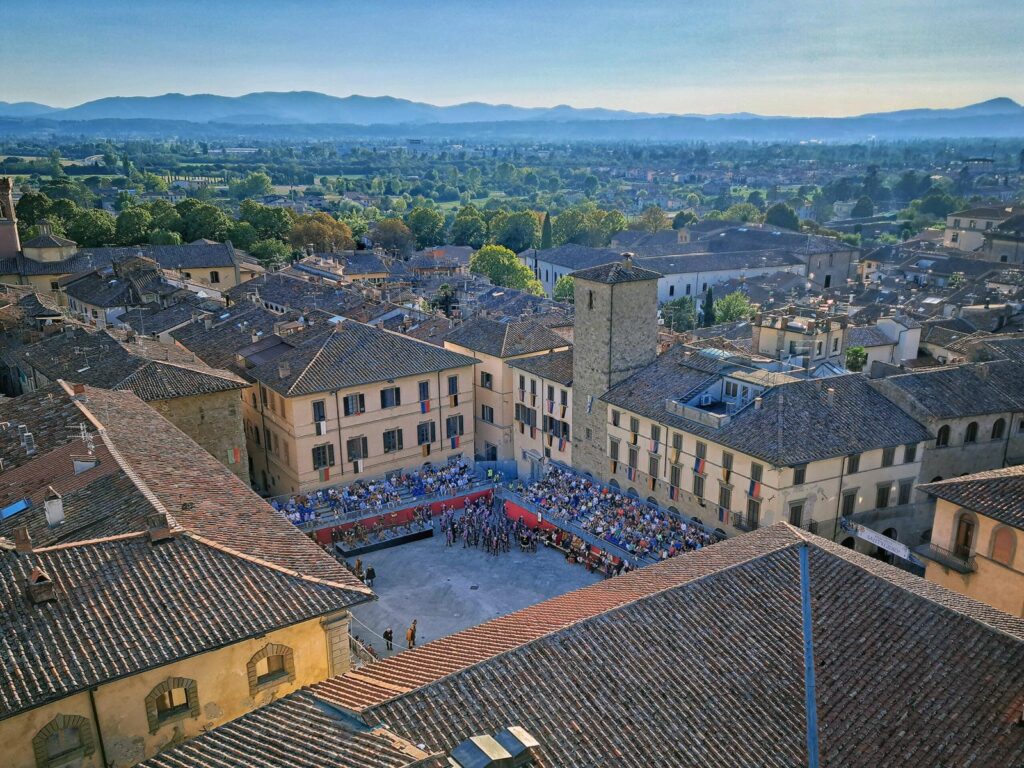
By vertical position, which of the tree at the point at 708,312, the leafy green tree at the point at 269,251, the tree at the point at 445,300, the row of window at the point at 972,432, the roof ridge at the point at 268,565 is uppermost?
the roof ridge at the point at 268,565

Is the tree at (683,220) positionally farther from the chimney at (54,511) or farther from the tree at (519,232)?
the chimney at (54,511)

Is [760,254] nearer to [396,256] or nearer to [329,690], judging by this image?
[396,256]

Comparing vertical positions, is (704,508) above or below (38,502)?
below

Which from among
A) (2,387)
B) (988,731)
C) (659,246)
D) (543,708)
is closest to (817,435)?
(988,731)

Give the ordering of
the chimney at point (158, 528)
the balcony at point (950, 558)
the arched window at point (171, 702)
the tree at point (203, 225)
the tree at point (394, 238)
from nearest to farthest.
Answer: the arched window at point (171, 702) → the chimney at point (158, 528) → the balcony at point (950, 558) → the tree at point (203, 225) → the tree at point (394, 238)

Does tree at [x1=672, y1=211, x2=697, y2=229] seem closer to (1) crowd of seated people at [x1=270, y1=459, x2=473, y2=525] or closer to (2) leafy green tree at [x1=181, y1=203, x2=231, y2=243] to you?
(2) leafy green tree at [x1=181, y1=203, x2=231, y2=243]

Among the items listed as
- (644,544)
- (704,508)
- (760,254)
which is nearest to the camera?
(644,544)

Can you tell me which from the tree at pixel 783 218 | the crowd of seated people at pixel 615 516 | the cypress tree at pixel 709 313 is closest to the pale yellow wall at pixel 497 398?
the crowd of seated people at pixel 615 516
